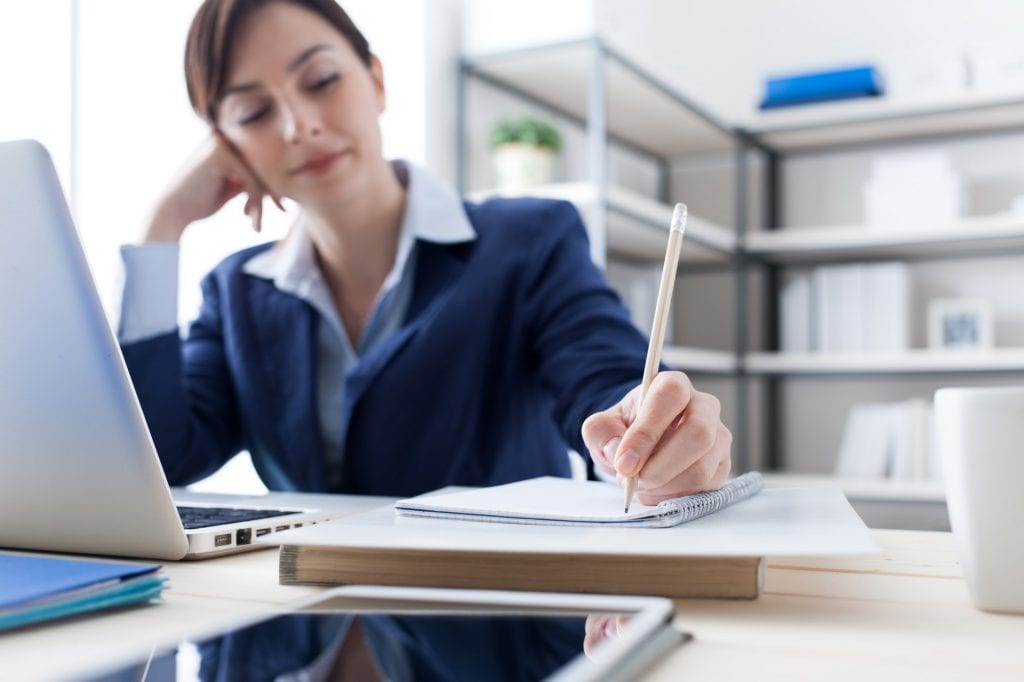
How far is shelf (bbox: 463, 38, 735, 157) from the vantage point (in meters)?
2.65

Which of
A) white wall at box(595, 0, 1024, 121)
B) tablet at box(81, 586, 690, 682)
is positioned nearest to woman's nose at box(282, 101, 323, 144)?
tablet at box(81, 586, 690, 682)

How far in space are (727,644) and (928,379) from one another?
2.98 metres

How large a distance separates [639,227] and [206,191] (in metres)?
1.68

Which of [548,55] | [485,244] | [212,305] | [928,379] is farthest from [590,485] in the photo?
[928,379]

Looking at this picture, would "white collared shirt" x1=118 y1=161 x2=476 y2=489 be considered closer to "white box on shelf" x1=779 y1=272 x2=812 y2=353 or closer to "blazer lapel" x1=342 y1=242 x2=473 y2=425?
"blazer lapel" x1=342 y1=242 x2=473 y2=425

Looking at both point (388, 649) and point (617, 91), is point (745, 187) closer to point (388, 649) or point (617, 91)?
point (617, 91)

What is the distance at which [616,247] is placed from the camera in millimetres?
3195

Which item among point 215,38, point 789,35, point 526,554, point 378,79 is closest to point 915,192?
point 789,35

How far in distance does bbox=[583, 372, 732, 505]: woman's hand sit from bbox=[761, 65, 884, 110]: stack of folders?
8.58ft

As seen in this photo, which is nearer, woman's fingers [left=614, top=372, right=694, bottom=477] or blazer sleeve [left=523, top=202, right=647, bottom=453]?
woman's fingers [left=614, top=372, right=694, bottom=477]

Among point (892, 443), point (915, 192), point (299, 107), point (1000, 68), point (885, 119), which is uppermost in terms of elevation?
point (1000, 68)

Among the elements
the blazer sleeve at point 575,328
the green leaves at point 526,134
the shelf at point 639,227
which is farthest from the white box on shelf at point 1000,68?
the blazer sleeve at point 575,328

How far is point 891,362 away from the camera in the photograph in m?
2.92

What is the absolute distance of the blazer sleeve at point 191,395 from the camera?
1.16 m
